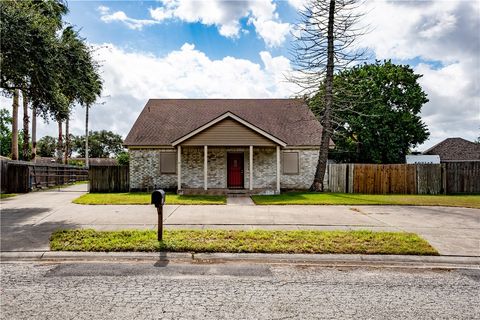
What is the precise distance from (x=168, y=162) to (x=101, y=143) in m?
74.5

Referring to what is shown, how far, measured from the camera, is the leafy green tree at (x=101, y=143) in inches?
3388

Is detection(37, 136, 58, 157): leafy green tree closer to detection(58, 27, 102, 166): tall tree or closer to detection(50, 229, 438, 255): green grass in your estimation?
detection(58, 27, 102, 166): tall tree

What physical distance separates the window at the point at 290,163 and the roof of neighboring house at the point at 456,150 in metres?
29.6

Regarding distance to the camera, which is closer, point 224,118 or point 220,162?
point 224,118

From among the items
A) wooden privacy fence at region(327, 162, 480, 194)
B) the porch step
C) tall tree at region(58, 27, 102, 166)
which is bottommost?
the porch step

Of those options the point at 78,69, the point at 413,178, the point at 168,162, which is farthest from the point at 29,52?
the point at 413,178

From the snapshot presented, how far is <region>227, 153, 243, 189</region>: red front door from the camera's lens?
20531mm

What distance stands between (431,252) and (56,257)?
714 centimetres

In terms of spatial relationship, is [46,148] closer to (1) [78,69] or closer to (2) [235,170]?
(2) [235,170]

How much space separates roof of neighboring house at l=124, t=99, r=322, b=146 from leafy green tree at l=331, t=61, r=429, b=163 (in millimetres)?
11373

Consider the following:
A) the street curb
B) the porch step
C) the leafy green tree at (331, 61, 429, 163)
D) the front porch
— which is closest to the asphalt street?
the street curb

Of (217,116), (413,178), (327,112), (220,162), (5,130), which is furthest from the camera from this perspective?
(5,130)

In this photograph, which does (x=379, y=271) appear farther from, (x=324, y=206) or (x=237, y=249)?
(x=324, y=206)

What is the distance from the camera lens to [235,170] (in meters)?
20.6
